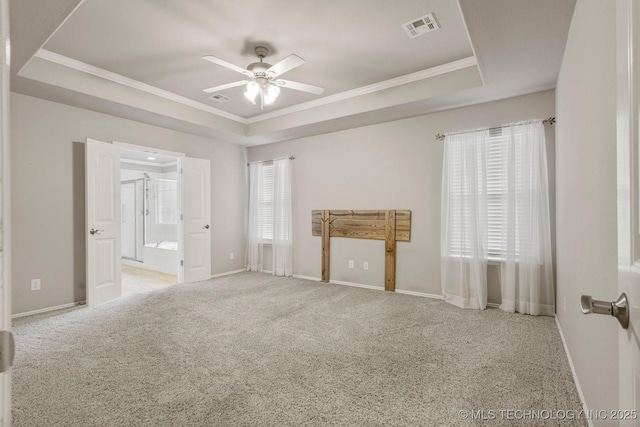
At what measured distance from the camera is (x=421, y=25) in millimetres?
2744

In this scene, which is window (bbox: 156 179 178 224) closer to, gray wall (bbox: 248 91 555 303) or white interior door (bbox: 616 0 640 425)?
gray wall (bbox: 248 91 555 303)

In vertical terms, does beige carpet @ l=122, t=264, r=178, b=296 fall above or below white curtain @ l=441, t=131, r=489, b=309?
below

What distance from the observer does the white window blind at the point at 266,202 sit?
594cm

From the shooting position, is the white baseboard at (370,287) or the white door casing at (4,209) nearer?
the white door casing at (4,209)

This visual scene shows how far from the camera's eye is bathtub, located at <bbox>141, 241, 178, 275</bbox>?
249 inches

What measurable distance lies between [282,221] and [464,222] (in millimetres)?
3052

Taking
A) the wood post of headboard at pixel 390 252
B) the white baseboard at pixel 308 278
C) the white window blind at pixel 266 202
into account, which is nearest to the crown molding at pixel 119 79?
the white window blind at pixel 266 202

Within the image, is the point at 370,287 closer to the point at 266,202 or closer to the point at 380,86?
the point at 266,202

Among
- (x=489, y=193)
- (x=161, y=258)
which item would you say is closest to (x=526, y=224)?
(x=489, y=193)

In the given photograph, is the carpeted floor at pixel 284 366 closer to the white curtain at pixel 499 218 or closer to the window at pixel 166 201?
the white curtain at pixel 499 218

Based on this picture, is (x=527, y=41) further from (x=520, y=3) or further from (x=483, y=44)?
(x=520, y=3)

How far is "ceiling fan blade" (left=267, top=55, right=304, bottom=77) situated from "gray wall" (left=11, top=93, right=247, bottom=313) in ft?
9.04

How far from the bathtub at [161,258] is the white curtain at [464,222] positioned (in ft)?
16.7

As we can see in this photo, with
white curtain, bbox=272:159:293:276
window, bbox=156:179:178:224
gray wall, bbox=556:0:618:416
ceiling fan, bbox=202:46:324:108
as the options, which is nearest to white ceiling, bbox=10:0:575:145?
ceiling fan, bbox=202:46:324:108
